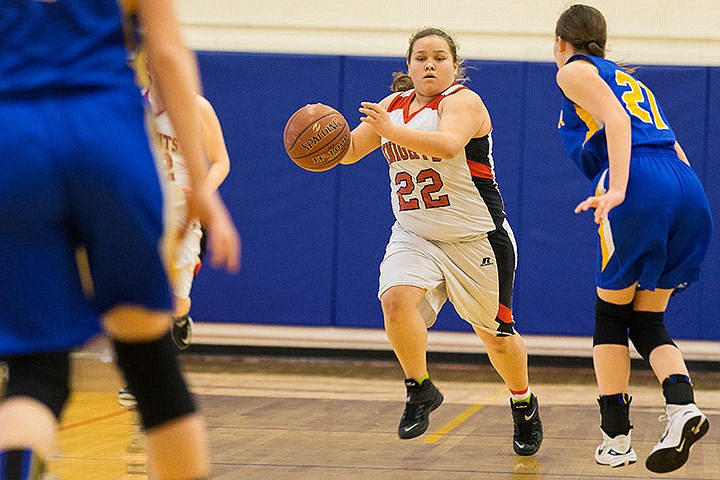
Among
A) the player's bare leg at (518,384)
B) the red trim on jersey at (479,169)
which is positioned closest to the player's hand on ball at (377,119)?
the red trim on jersey at (479,169)

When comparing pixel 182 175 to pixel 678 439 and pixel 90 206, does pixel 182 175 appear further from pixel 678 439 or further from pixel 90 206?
pixel 90 206

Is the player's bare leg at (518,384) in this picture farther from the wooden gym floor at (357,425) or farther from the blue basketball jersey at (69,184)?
the blue basketball jersey at (69,184)

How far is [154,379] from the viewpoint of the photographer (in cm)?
177

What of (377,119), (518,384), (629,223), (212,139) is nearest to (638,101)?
(629,223)

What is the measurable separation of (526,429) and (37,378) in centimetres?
292

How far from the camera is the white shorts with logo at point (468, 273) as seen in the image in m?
4.32

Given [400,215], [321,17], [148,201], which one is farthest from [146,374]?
[321,17]

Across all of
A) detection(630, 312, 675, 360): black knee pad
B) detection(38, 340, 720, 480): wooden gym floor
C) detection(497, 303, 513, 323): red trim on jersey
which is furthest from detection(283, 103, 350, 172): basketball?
detection(630, 312, 675, 360): black knee pad

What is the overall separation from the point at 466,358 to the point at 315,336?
3.94 feet

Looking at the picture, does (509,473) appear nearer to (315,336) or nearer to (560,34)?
(560,34)

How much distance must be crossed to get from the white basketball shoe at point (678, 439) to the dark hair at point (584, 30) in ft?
4.16

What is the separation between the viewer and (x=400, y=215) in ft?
14.6

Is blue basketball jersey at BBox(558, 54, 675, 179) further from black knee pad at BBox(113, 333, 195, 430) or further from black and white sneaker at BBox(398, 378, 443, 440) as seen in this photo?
black knee pad at BBox(113, 333, 195, 430)

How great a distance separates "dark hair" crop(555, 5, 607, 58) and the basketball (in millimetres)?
1082
